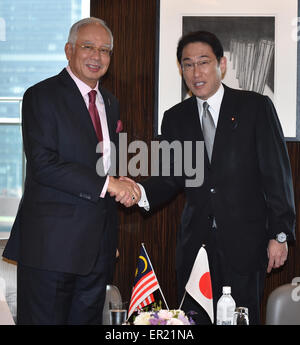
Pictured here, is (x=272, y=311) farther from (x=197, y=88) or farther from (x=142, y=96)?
(x=142, y=96)

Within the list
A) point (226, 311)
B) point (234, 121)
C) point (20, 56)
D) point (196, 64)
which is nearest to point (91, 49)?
point (196, 64)

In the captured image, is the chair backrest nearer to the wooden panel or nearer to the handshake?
the handshake

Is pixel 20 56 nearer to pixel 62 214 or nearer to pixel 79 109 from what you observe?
Result: pixel 79 109

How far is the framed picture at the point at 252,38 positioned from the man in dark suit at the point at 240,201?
72 centimetres

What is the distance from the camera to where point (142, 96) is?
3.74m

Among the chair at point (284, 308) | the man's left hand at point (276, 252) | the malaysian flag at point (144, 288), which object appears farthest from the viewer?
the man's left hand at point (276, 252)

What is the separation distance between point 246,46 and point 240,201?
129cm

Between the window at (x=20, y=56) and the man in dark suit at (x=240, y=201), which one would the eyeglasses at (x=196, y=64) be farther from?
the window at (x=20, y=56)

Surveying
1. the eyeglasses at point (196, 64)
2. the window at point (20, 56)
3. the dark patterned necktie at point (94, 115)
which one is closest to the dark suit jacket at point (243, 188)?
the eyeglasses at point (196, 64)

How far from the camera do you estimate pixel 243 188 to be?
113 inches

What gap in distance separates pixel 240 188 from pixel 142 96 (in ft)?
3.88

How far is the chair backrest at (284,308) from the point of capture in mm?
2389

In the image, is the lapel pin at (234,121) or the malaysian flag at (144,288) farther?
the lapel pin at (234,121)
